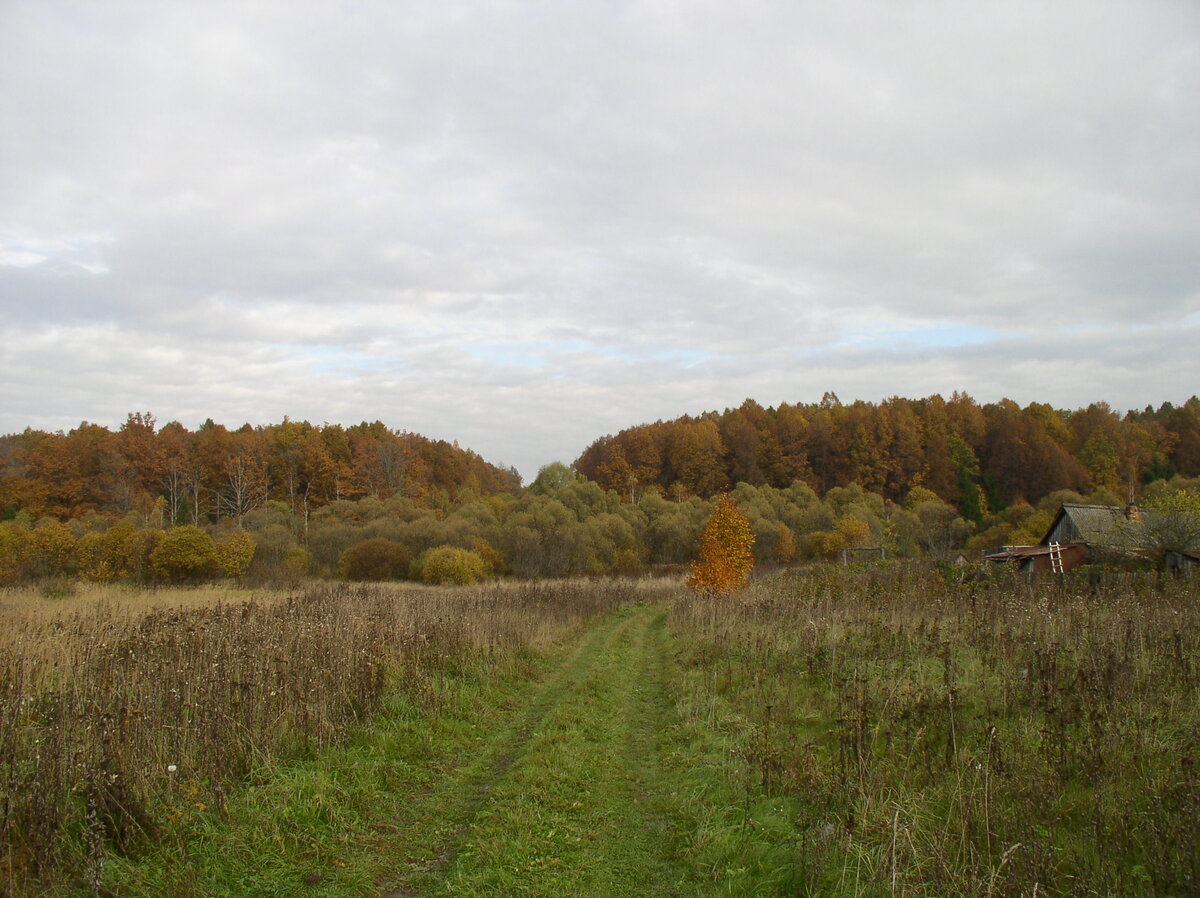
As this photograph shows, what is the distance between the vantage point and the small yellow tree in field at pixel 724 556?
75.3 ft

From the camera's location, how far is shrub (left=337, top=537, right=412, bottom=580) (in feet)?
144

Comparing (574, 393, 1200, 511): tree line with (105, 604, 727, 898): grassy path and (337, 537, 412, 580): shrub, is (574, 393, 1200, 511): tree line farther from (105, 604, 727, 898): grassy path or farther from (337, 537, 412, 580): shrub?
(105, 604, 727, 898): grassy path

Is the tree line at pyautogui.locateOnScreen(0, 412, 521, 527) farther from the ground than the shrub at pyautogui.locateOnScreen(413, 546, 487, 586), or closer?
→ farther from the ground

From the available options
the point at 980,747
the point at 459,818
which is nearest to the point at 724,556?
the point at 980,747

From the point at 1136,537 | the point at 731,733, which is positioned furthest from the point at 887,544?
the point at 731,733

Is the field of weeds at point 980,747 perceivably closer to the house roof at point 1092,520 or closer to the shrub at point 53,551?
the house roof at point 1092,520

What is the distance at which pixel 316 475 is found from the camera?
71688mm

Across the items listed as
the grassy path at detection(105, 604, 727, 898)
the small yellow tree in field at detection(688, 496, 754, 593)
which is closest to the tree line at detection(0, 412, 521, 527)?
the small yellow tree in field at detection(688, 496, 754, 593)

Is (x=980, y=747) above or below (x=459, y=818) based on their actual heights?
above

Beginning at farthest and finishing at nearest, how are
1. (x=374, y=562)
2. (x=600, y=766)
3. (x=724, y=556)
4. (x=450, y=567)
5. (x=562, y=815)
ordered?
(x=374, y=562) < (x=450, y=567) < (x=724, y=556) < (x=600, y=766) < (x=562, y=815)

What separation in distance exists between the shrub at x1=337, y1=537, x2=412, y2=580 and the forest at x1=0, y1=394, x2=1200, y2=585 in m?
0.13

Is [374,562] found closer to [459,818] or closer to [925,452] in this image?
[459,818]

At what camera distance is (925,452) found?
87.4 m

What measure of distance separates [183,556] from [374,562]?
576 inches
